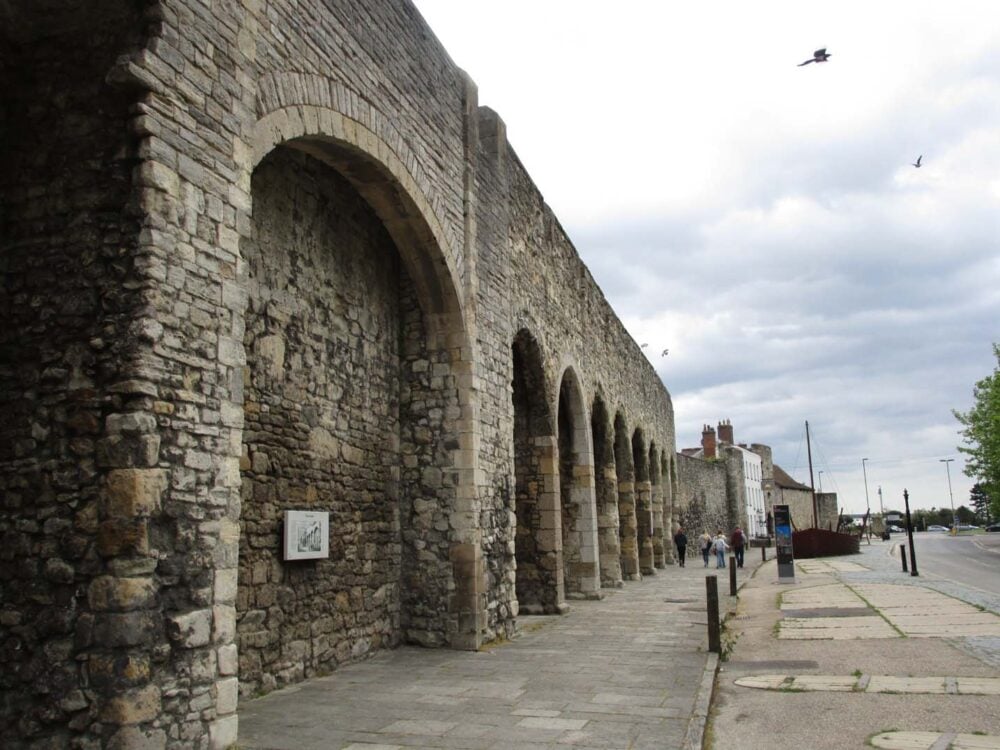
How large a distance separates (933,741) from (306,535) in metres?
5.08

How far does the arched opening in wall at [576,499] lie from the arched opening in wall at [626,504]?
4.40 meters

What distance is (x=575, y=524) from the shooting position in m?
15.8

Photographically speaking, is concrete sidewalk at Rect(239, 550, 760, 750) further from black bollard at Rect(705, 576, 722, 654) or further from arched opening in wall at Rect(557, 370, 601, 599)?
arched opening in wall at Rect(557, 370, 601, 599)

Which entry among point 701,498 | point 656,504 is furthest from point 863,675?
point 701,498

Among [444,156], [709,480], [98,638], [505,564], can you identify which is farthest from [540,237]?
[709,480]

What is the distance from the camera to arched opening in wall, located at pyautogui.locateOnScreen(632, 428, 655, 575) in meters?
22.6

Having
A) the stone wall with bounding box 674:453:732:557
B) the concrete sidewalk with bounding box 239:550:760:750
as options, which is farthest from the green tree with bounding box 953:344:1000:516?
the concrete sidewalk with bounding box 239:550:760:750

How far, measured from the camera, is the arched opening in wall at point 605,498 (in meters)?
18.2

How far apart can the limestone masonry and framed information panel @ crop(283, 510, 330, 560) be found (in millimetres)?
119

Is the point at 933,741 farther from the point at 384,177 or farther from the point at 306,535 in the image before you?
the point at 384,177

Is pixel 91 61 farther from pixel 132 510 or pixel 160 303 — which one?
pixel 132 510

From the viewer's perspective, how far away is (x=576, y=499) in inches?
627

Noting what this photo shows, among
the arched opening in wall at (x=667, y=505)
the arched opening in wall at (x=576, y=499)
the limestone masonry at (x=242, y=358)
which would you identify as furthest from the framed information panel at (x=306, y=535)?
the arched opening in wall at (x=667, y=505)

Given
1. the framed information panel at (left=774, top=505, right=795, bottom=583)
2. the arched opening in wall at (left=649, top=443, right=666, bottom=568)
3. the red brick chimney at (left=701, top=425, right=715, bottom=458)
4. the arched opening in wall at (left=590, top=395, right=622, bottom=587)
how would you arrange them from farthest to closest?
the red brick chimney at (left=701, top=425, right=715, bottom=458) < the arched opening in wall at (left=649, top=443, right=666, bottom=568) < the arched opening in wall at (left=590, top=395, right=622, bottom=587) < the framed information panel at (left=774, top=505, right=795, bottom=583)
